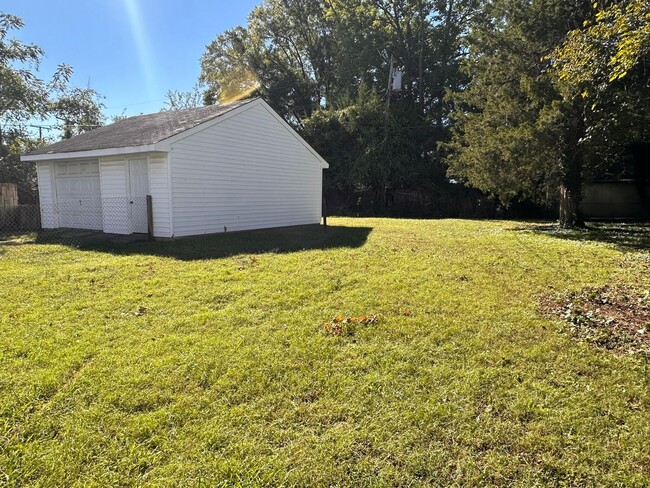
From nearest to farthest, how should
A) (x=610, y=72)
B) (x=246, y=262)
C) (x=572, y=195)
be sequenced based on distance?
1. (x=610, y=72)
2. (x=246, y=262)
3. (x=572, y=195)

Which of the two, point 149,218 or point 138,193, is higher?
point 138,193

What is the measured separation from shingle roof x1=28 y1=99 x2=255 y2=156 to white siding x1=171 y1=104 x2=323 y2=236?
0.51m

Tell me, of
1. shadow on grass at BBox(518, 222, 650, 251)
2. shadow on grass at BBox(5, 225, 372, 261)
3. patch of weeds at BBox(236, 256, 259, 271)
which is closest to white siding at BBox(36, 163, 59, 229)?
shadow on grass at BBox(5, 225, 372, 261)

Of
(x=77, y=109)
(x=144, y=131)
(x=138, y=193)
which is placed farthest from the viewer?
(x=77, y=109)

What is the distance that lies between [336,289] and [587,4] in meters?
12.9

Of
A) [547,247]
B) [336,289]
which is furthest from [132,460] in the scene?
[547,247]

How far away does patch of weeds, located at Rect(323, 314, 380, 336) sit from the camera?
3.96 meters

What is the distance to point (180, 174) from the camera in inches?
423

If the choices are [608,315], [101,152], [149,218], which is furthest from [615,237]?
[101,152]

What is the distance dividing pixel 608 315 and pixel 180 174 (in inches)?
378

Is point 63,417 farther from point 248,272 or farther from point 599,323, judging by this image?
point 599,323

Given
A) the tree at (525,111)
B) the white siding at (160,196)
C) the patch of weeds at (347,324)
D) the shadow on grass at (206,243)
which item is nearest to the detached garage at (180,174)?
the white siding at (160,196)

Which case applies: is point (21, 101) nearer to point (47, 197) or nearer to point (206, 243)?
point (47, 197)

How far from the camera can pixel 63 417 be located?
8.66 feet
